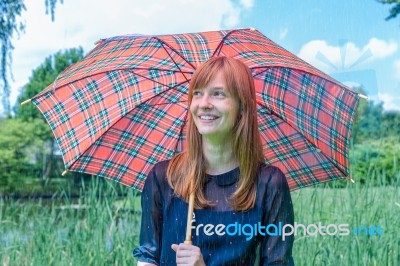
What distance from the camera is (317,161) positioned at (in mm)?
1882

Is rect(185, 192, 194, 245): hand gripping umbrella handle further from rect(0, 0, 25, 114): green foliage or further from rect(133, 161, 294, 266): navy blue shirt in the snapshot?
rect(0, 0, 25, 114): green foliage

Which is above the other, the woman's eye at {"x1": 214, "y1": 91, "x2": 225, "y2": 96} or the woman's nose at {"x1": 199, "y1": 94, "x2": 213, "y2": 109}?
the woman's eye at {"x1": 214, "y1": 91, "x2": 225, "y2": 96}

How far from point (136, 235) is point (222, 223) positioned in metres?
1.41

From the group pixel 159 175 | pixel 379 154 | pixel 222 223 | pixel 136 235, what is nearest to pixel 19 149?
pixel 136 235

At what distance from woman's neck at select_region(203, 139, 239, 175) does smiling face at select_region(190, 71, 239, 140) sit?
0.16 feet

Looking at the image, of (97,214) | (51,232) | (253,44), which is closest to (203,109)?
(253,44)

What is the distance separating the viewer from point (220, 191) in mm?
1559

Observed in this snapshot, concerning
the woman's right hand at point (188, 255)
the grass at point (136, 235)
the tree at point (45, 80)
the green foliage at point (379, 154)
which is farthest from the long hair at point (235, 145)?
the tree at point (45, 80)

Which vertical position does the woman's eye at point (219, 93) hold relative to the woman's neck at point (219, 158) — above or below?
above

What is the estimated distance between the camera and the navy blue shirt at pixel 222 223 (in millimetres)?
1505

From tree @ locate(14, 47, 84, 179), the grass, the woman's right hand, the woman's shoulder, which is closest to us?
the woman's right hand

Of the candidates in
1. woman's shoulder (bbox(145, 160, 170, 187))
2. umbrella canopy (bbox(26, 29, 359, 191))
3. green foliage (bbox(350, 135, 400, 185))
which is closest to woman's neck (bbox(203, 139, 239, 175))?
woman's shoulder (bbox(145, 160, 170, 187))

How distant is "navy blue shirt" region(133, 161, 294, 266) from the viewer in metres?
1.50

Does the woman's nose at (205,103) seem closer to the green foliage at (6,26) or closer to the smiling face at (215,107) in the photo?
the smiling face at (215,107)
